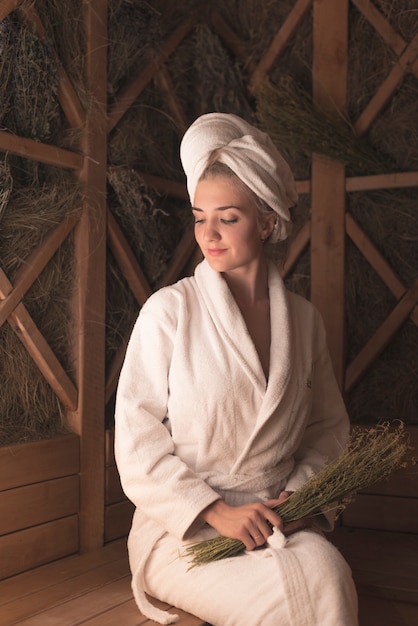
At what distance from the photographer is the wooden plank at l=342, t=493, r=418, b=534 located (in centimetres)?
294

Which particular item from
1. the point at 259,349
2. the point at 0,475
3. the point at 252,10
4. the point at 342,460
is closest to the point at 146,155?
the point at 252,10

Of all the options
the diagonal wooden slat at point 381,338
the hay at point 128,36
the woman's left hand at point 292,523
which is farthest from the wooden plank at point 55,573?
the hay at point 128,36

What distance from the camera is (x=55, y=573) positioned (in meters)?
2.34

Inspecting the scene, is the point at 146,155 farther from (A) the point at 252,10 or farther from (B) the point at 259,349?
(B) the point at 259,349

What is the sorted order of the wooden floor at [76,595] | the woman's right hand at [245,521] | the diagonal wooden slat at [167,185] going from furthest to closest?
1. the diagonal wooden slat at [167,185]
2. the wooden floor at [76,595]
3. the woman's right hand at [245,521]

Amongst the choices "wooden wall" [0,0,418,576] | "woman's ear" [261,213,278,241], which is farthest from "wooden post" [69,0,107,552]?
"woman's ear" [261,213,278,241]

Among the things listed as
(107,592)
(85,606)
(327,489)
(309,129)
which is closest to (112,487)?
(107,592)

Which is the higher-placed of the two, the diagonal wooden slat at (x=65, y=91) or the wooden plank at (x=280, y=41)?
the wooden plank at (x=280, y=41)

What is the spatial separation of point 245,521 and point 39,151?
124cm

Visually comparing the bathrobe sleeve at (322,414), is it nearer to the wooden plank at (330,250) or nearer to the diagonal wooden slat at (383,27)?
the wooden plank at (330,250)

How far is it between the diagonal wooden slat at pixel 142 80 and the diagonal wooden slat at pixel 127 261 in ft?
1.07

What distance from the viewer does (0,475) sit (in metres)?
2.26

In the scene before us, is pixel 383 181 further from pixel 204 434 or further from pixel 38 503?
pixel 38 503

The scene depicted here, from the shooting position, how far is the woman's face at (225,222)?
2057mm
